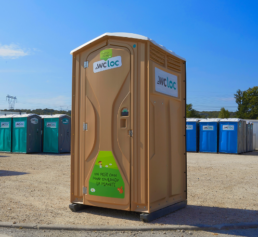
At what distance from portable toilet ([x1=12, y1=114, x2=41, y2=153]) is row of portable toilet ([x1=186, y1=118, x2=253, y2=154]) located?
388 inches

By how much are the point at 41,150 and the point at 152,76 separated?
1468 cm

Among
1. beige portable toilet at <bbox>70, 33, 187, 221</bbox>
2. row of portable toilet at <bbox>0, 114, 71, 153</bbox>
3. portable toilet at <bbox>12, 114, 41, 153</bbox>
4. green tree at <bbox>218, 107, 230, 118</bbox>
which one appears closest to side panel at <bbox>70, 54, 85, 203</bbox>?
Answer: beige portable toilet at <bbox>70, 33, 187, 221</bbox>

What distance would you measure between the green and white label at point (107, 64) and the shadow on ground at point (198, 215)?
92.3 inches

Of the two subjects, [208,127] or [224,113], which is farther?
[224,113]

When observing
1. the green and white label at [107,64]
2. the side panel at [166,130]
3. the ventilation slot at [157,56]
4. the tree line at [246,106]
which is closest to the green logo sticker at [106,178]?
the side panel at [166,130]

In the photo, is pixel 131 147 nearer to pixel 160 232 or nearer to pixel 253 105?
pixel 160 232

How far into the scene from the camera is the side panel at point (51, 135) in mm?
16656

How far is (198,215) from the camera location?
14.9ft

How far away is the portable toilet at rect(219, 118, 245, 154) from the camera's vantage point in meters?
17.7

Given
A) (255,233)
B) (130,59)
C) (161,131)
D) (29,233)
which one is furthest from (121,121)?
(255,233)

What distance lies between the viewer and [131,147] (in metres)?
4.25

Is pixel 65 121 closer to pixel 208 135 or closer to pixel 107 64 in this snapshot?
pixel 208 135

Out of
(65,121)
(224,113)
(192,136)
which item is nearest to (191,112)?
(224,113)

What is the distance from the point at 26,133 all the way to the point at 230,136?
40.6ft
